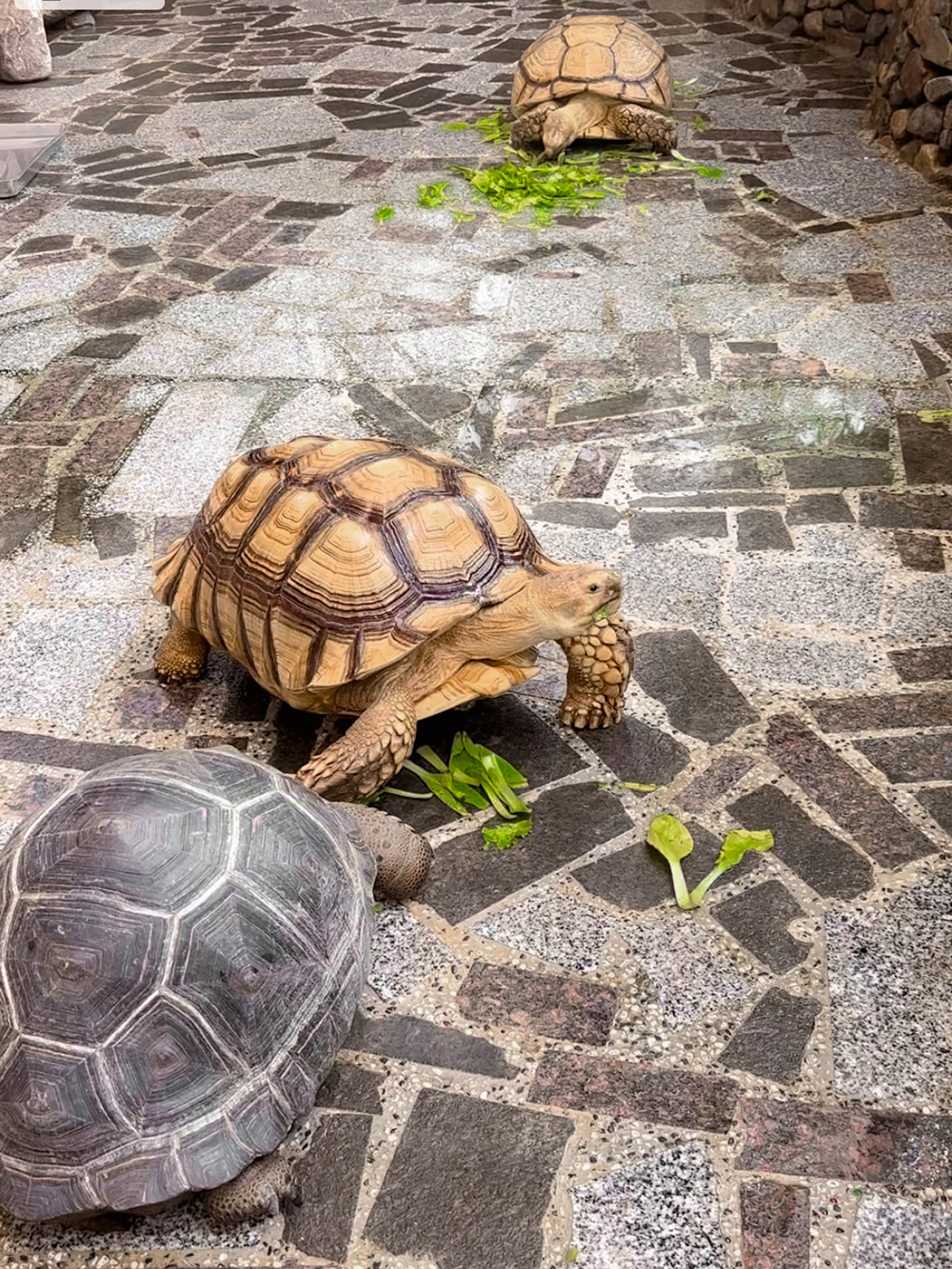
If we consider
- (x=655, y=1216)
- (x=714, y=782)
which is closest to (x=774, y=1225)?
(x=655, y=1216)

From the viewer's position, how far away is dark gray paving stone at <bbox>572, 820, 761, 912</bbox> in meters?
2.86

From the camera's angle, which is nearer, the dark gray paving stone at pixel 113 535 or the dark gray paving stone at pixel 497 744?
the dark gray paving stone at pixel 497 744

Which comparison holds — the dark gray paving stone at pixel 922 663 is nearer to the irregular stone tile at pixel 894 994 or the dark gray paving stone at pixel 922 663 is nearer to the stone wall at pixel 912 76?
the irregular stone tile at pixel 894 994

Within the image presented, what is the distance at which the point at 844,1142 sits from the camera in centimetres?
232

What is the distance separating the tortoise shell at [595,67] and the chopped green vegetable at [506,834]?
6290 millimetres

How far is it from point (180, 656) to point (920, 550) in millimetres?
2526

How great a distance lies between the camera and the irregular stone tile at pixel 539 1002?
2568 mm

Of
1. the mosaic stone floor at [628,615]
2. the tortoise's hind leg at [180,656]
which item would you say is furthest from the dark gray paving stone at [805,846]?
the tortoise's hind leg at [180,656]

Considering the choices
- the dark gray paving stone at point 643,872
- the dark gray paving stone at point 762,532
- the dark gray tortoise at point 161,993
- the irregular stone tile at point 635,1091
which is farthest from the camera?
the dark gray paving stone at point 762,532

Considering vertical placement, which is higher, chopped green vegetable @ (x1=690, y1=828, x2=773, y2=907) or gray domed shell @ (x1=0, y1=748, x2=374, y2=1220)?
gray domed shell @ (x1=0, y1=748, x2=374, y2=1220)

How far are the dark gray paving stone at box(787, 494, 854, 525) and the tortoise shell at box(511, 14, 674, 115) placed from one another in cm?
459

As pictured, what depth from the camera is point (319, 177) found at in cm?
763

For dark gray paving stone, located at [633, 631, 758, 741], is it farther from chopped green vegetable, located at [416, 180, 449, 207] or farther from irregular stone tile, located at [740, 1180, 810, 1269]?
chopped green vegetable, located at [416, 180, 449, 207]

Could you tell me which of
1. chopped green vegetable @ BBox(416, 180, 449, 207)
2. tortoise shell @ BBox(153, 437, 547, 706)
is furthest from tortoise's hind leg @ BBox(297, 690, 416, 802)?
chopped green vegetable @ BBox(416, 180, 449, 207)
